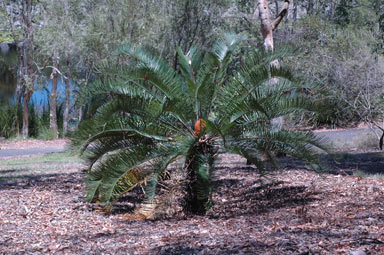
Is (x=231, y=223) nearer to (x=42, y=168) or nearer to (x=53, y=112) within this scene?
(x=42, y=168)

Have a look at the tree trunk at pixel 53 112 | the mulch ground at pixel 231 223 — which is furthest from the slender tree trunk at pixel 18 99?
the mulch ground at pixel 231 223

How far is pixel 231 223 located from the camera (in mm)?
6242

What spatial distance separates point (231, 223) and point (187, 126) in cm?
155

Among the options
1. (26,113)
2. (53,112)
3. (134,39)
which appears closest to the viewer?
(134,39)

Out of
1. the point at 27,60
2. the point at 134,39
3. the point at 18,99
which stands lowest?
the point at 18,99

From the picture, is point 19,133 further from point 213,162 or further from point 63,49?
point 213,162

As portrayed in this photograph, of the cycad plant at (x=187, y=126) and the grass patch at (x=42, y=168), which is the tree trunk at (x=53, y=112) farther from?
the cycad plant at (x=187, y=126)

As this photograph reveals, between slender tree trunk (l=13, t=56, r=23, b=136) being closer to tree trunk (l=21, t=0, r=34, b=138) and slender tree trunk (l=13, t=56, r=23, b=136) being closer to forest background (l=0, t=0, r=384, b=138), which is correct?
forest background (l=0, t=0, r=384, b=138)

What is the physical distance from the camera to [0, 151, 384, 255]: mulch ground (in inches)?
194

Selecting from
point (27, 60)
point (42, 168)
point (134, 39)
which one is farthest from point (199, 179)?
point (27, 60)

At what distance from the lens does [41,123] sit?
2362 cm

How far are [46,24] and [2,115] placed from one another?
17.2 ft

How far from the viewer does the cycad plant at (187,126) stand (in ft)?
21.9

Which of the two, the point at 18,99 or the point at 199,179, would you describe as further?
the point at 18,99
